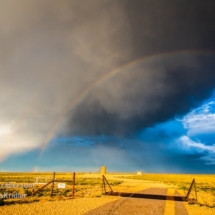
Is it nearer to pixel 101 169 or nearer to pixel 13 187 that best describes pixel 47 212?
pixel 13 187

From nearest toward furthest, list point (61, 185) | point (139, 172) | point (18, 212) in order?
point (18, 212), point (61, 185), point (139, 172)

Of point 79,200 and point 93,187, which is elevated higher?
point 93,187

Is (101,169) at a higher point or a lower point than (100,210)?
higher

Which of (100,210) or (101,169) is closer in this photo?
(100,210)

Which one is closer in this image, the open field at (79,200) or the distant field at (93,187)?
the open field at (79,200)

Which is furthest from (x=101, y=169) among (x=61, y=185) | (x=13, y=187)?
(x=61, y=185)

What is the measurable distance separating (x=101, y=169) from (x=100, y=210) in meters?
103

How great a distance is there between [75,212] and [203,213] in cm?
831

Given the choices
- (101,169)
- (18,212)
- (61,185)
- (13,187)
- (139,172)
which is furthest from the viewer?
(139,172)

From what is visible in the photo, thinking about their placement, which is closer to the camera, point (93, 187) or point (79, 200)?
point (79, 200)

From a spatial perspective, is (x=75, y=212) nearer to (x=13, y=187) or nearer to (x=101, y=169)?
(x=13, y=187)

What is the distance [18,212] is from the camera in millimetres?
12617

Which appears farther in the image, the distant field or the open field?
the distant field

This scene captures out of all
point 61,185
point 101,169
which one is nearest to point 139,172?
point 101,169
